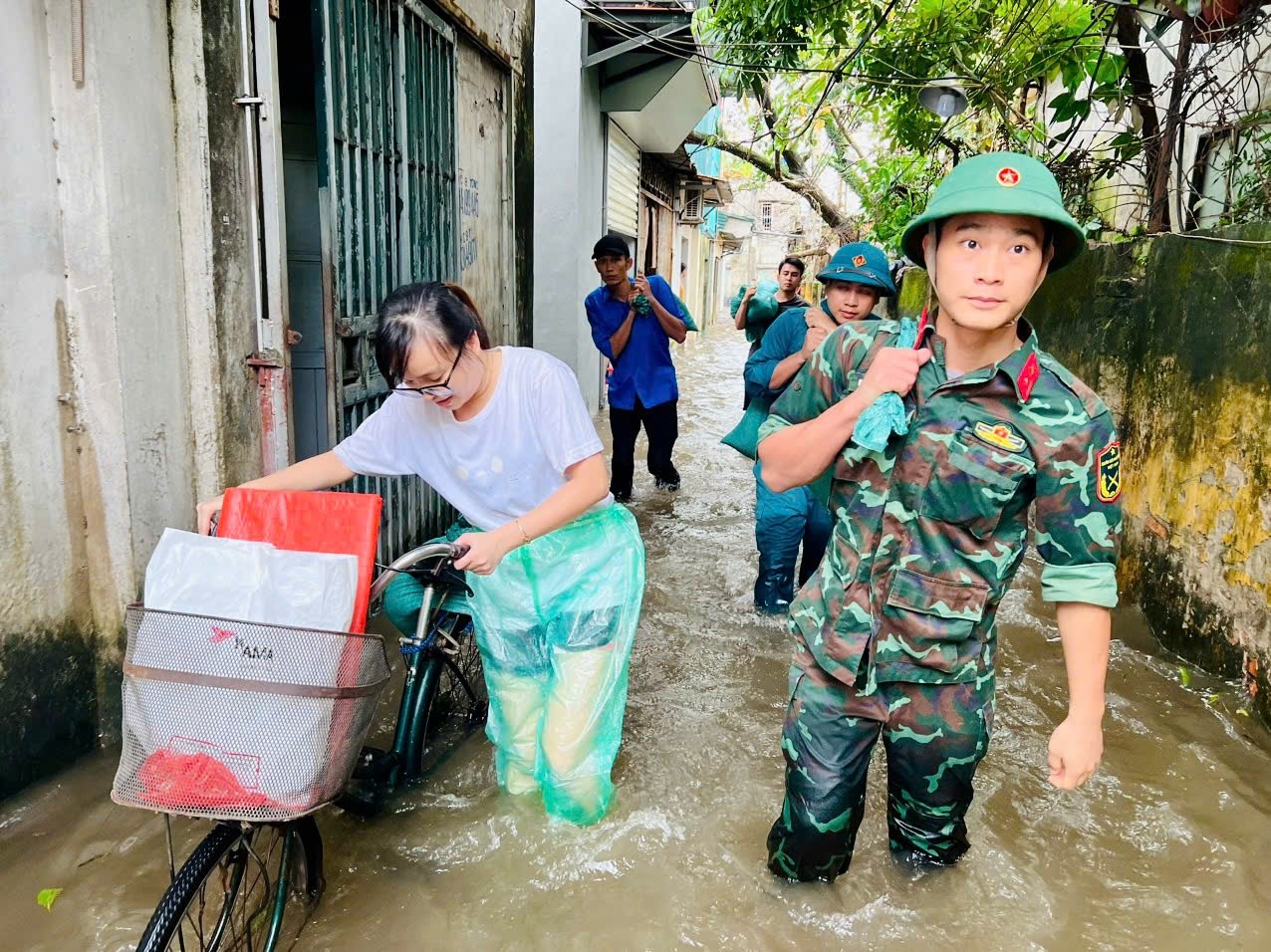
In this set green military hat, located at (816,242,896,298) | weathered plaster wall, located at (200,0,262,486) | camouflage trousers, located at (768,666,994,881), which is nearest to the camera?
camouflage trousers, located at (768,666,994,881)

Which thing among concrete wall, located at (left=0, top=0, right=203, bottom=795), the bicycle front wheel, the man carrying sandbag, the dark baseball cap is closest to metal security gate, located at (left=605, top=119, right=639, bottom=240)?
the dark baseball cap

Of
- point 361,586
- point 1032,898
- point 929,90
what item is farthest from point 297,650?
point 929,90

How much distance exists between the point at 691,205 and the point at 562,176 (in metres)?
13.9

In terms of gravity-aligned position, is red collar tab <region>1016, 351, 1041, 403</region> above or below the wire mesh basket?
above

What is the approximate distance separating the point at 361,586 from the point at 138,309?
148cm

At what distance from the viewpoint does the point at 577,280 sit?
9.30m

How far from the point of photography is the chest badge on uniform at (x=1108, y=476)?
1947 millimetres

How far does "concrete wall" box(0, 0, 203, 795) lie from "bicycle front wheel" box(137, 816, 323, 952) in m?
1.07

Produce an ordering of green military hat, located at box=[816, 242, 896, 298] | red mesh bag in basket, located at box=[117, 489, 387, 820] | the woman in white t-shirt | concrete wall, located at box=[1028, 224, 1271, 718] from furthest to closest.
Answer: green military hat, located at box=[816, 242, 896, 298], concrete wall, located at box=[1028, 224, 1271, 718], the woman in white t-shirt, red mesh bag in basket, located at box=[117, 489, 387, 820]

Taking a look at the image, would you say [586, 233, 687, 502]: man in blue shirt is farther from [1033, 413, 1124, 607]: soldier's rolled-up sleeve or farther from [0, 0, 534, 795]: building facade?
[1033, 413, 1124, 607]: soldier's rolled-up sleeve

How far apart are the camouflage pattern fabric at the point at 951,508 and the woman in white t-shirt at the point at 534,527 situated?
0.57 metres

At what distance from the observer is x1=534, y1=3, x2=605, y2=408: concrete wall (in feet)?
29.1

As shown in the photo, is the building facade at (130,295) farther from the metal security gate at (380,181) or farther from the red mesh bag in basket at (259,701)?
the red mesh bag in basket at (259,701)

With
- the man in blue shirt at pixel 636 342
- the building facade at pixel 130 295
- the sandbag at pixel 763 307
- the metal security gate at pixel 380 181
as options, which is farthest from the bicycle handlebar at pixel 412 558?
the man in blue shirt at pixel 636 342
